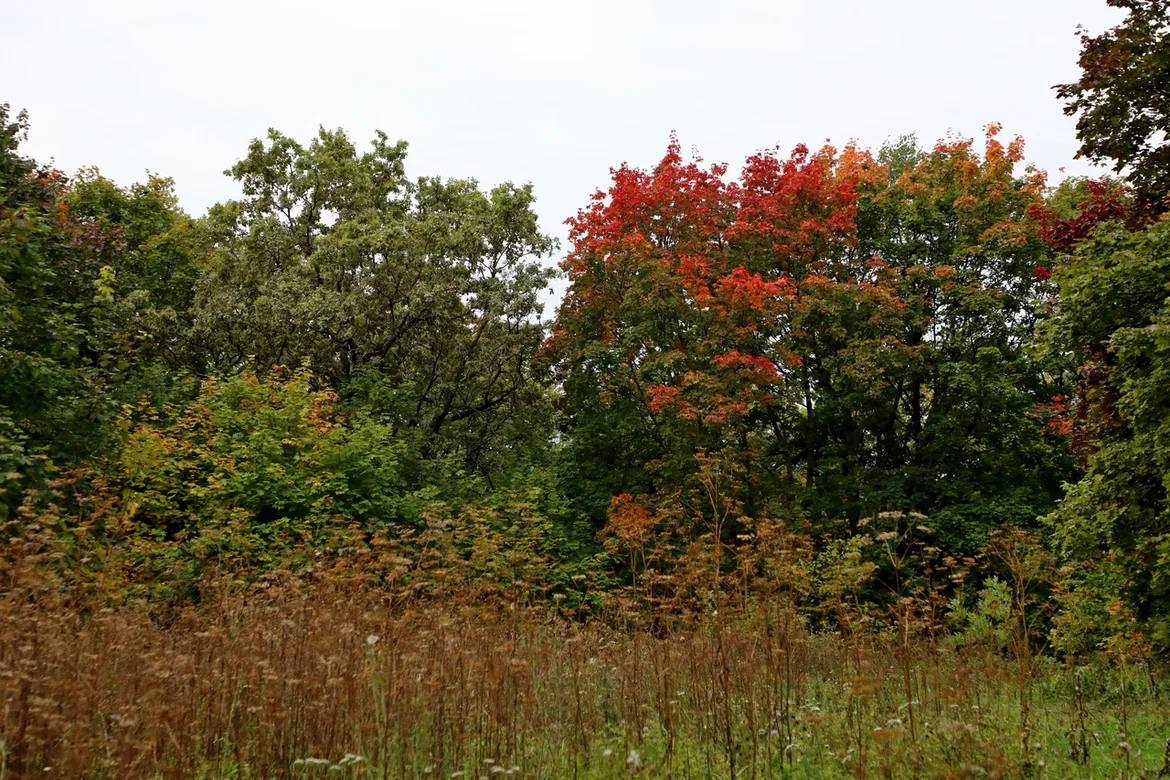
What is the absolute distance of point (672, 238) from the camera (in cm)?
1914

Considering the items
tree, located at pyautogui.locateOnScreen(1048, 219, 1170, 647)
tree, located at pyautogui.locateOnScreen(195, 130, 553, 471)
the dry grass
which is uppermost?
tree, located at pyautogui.locateOnScreen(195, 130, 553, 471)

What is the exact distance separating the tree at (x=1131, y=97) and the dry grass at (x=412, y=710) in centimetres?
740

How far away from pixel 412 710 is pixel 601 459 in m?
15.0

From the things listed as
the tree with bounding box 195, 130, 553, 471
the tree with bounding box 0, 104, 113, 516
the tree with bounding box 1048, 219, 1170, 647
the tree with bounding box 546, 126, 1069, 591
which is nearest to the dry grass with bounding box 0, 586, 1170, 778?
the tree with bounding box 1048, 219, 1170, 647

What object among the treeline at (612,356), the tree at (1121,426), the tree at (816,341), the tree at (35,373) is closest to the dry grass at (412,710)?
the tree at (1121,426)

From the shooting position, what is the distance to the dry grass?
13.5 feet

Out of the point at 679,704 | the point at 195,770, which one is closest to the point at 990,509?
the point at 679,704

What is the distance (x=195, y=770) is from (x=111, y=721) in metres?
0.55

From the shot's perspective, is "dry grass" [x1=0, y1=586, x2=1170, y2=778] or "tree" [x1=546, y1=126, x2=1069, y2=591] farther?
"tree" [x1=546, y1=126, x2=1069, y2=591]

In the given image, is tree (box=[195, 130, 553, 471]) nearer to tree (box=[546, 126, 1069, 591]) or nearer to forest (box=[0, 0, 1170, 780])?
forest (box=[0, 0, 1170, 780])

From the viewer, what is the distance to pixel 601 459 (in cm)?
1975

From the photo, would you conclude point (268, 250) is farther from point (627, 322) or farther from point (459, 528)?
point (459, 528)

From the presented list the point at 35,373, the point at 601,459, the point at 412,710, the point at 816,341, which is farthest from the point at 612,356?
the point at 412,710

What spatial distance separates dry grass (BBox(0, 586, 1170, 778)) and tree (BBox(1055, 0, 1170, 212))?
740 centimetres
